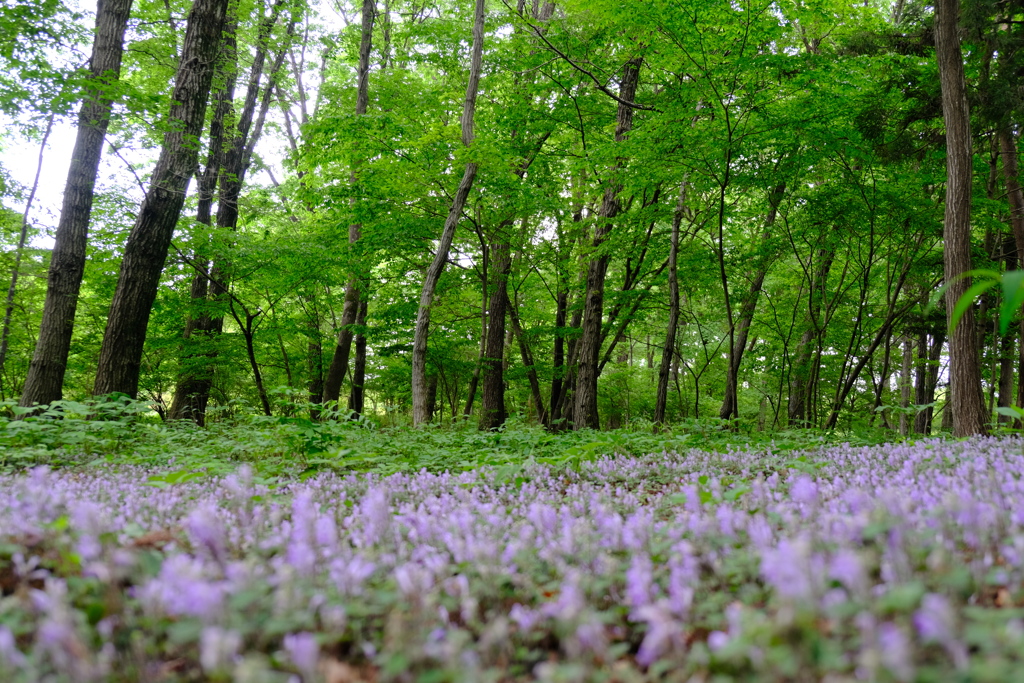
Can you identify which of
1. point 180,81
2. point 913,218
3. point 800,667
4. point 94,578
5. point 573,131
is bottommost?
point 94,578

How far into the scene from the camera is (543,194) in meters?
10.5

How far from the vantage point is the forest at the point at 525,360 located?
134 centimetres

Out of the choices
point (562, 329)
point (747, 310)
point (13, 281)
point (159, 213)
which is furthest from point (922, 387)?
point (13, 281)

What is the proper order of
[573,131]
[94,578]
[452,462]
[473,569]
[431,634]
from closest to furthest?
[431,634]
[94,578]
[473,569]
[452,462]
[573,131]

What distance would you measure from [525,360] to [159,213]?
7874 mm

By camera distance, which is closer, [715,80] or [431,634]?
[431,634]

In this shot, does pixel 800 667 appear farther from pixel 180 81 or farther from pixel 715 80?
pixel 180 81

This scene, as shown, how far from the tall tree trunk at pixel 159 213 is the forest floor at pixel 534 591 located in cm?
691

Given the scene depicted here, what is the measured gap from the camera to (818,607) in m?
1.15

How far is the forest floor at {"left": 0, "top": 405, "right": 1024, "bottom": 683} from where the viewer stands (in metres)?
1.14

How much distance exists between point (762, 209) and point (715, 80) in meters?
4.06

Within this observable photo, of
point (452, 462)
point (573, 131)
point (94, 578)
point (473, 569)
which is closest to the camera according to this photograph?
point (94, 578)

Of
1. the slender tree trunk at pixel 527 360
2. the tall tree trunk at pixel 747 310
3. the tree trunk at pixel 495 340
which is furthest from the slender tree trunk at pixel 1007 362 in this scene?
the tree trunk at pixel 495 340

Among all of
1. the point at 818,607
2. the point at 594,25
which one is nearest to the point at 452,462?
the point at 818,607
